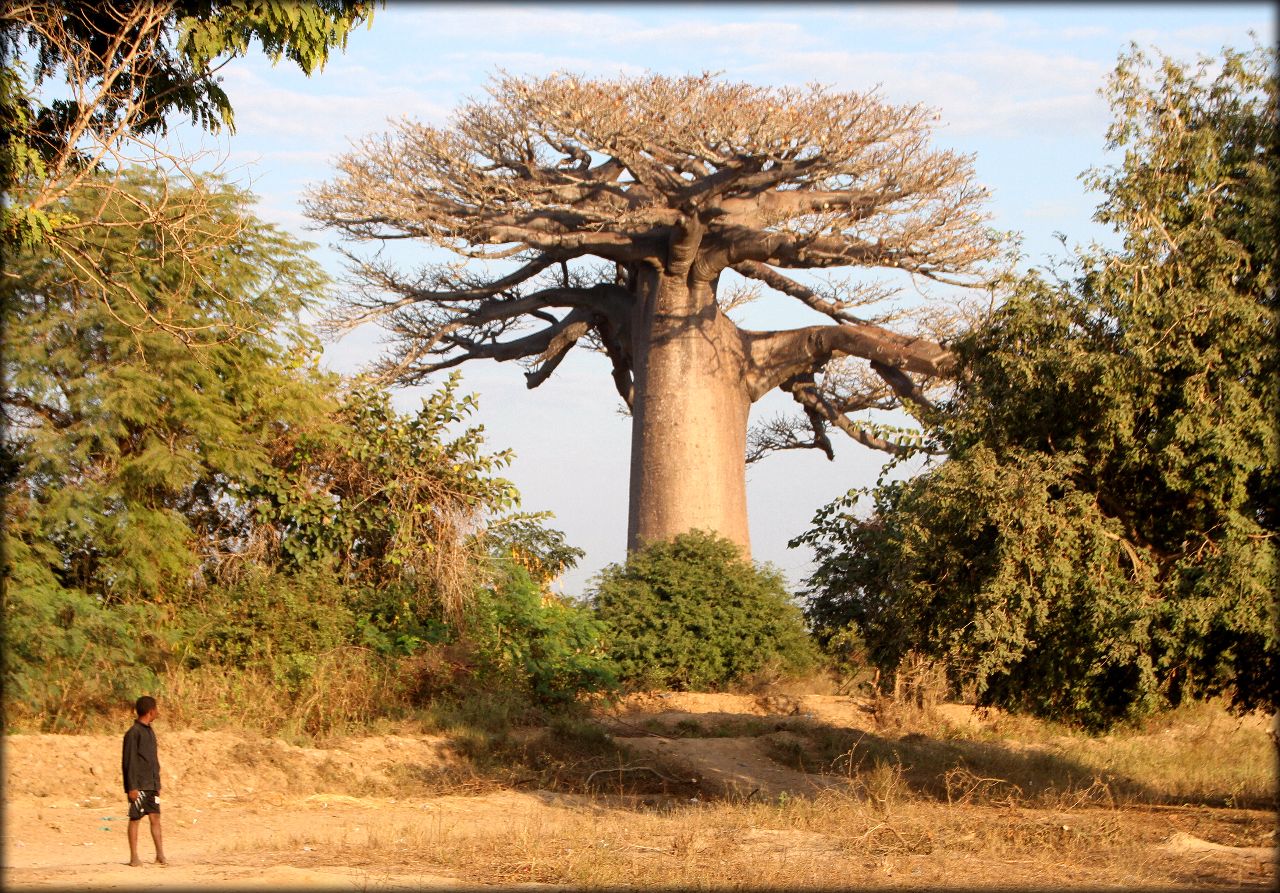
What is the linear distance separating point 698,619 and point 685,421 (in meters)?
3.22

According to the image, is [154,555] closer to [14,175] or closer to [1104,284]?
[14,175]

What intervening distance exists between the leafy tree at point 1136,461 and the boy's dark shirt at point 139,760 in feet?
14.0

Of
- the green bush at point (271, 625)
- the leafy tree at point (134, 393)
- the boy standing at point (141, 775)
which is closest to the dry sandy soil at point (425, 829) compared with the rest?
the boy standing at point (141, 775)

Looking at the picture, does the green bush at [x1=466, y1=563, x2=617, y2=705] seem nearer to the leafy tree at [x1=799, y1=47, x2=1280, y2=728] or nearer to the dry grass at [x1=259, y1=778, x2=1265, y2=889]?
the dry grass at [x1=259, y1=778, x2=1265, y2=889]

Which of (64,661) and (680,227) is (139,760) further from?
(680,227)

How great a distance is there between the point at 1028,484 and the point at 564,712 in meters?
5.24

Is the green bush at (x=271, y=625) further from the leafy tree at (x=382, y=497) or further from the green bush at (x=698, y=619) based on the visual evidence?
the green bush at (x=698, y=619)

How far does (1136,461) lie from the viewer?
7.08 meters

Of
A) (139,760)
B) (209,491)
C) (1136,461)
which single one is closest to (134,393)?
(209,491)

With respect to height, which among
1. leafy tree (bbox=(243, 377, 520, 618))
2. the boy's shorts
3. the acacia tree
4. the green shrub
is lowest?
the boy's shorts

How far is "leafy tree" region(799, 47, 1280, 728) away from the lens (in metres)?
6.77

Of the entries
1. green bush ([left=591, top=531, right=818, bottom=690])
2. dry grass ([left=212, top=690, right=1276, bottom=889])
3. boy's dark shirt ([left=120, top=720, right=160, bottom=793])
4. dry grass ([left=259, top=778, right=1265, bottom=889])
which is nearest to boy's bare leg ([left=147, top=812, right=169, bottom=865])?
boy's dark shirt ([left=120, top=720, right=160, bottom=793])

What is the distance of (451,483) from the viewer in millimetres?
11586

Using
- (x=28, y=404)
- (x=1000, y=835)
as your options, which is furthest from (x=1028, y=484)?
(x=28, y=404)
